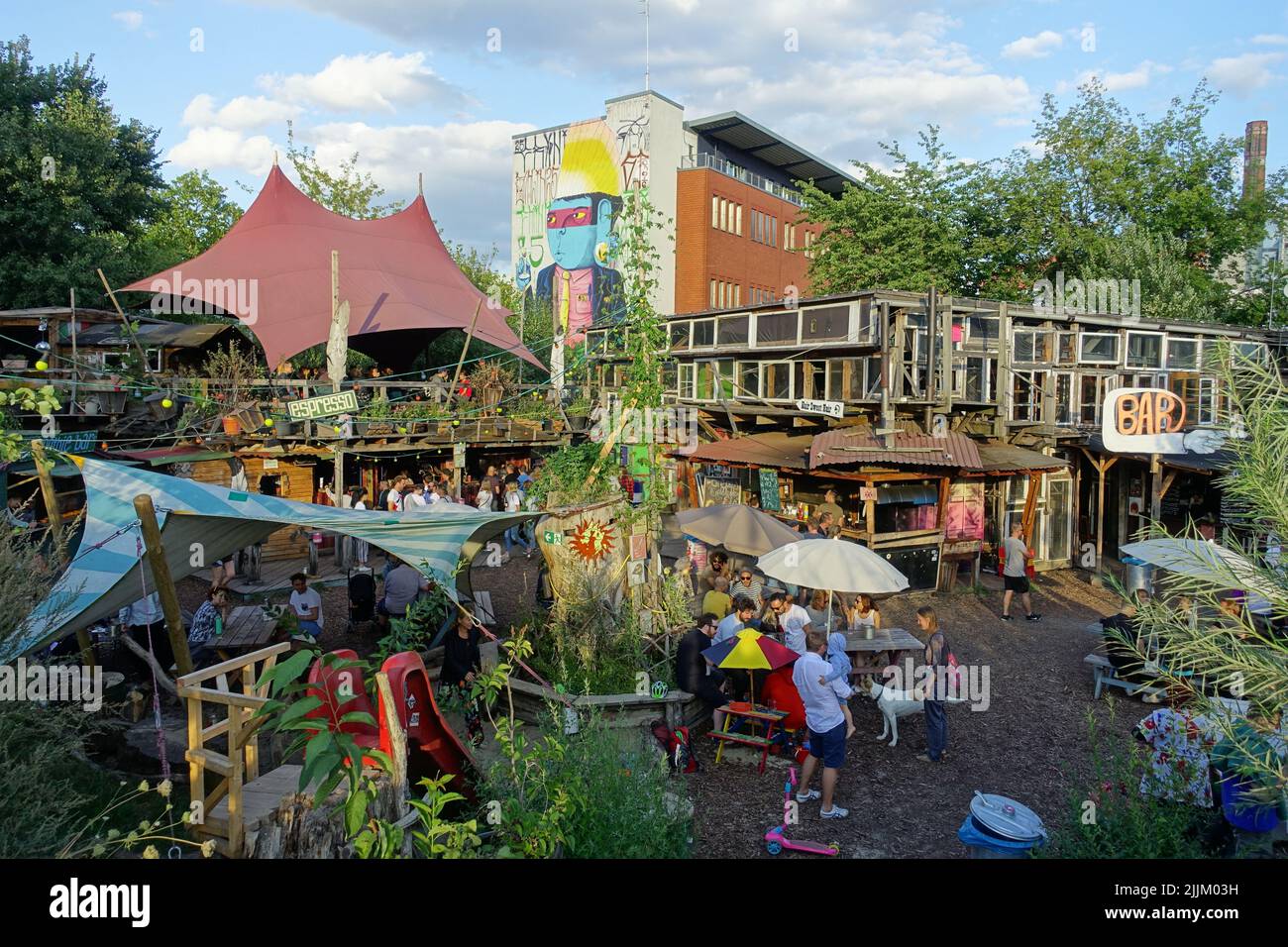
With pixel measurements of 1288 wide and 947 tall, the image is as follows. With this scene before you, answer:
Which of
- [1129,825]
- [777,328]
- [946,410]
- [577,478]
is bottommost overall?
[1129,825]

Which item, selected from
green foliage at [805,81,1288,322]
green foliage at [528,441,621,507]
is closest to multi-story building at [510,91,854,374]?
green foliage at [805,81,1288,322]

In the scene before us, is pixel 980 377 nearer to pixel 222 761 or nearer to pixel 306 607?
pixel 306 607

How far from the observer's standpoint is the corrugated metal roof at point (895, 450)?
50.3 feet

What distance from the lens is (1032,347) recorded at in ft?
61.8

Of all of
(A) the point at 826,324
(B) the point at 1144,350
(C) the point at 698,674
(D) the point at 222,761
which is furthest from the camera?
(B) the point at 1144,350

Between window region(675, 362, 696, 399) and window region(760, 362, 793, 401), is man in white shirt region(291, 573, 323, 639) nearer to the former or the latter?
window region(760, 362, 793, 401)

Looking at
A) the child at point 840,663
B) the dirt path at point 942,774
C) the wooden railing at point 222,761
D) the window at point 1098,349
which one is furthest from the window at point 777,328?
the wooden railing at point 222,761

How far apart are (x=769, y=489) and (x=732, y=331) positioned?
15.1 ft

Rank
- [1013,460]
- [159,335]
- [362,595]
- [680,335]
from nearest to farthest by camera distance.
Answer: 1. [362,595]
2. [1013,460]
3. [159,335]
4. [680,335]

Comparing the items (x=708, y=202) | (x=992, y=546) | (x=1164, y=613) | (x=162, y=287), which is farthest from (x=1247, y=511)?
(x=708, y=202)

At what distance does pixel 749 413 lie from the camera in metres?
20.4

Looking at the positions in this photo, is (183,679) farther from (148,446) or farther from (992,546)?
(992,546)

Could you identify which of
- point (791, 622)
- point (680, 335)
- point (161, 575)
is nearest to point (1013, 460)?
point (680, 335)

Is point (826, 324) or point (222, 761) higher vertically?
point (826, 324)
